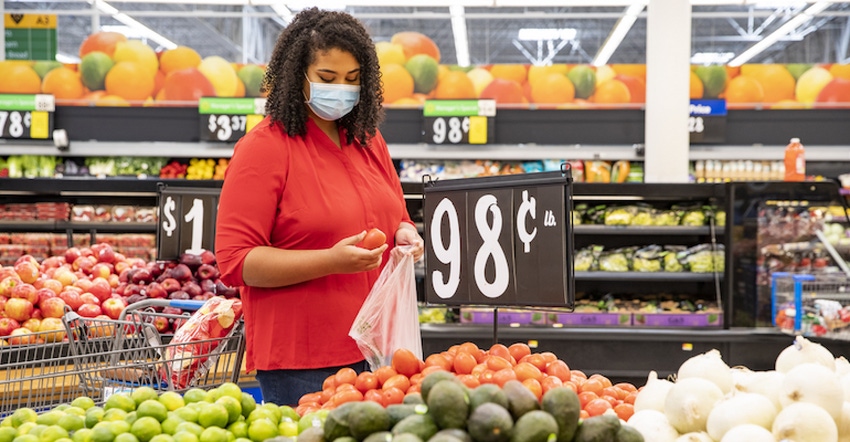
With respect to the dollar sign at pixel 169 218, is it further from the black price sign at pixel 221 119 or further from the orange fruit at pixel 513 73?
the orange fruit at pixel 513 73

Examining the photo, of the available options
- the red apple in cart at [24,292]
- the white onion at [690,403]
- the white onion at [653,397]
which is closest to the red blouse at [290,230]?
the white onion at [653,397]

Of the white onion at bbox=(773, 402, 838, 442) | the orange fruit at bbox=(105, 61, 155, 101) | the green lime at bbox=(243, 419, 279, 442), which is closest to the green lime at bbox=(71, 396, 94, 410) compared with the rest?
the green lime at bbox=(243, 419, 279, 442)

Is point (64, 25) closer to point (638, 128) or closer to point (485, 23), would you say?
point (485, 23)

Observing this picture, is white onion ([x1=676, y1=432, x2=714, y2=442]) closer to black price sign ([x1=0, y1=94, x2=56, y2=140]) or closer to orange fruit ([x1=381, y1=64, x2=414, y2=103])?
orange fruit ([x1=381, y1=64, x2=414, y2=103])

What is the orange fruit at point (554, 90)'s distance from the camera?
6.51 metres

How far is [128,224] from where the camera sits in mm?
6180

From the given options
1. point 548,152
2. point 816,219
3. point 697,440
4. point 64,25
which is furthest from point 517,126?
point 64,25

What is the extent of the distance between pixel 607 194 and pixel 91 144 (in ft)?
13.7

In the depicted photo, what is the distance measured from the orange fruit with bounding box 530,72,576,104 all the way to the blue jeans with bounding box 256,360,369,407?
478 cm

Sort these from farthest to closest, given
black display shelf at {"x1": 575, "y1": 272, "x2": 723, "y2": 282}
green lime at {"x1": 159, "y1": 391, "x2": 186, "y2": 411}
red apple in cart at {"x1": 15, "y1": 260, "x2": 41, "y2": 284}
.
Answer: black display shelf at {"x1": 575, "y1": 272, "x2": 723, "y2": 282}
red apple in cart at {"x1": 15, "y1": 260, "x2": 41, "y2": 284}
green lime at {"x1": 159, "y1": 391, "x2": 186, "y2": 411}

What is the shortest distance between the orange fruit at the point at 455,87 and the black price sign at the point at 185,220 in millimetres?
3033

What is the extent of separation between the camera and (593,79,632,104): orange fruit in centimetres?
647

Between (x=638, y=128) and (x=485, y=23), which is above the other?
(x=485, y=23)

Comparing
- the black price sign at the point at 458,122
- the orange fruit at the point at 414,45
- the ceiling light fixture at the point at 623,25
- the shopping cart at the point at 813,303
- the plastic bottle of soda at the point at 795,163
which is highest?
the ceiling light fixture at the point at 623,25
